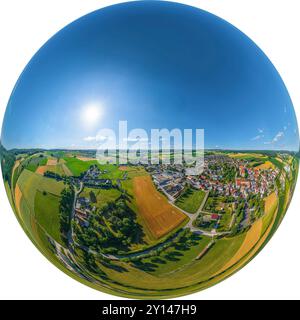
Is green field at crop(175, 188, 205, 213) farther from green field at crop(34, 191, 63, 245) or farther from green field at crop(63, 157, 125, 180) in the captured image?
green field at crop(34, 191, 63, 245)

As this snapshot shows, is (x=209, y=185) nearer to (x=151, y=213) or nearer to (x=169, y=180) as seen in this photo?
(x=169, y=180)

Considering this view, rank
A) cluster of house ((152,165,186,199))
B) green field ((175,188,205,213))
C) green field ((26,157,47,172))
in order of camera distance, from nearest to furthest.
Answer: cluster of house ((152,165,186,199)) < green field ((175,188,205,213)) < green field ((26,157,47,172))

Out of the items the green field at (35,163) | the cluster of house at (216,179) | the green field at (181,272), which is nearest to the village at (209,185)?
the cluster of house at (216,179)

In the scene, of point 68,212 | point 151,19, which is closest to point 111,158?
point 68,212

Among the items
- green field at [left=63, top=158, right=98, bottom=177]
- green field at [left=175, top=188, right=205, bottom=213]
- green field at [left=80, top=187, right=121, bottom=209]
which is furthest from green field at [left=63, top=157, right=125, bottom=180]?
green field at [left=175, top=188, right=205, bottom=213]

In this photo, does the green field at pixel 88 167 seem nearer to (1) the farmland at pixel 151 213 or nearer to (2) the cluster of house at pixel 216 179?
(1) the farmland at pixel 151 213

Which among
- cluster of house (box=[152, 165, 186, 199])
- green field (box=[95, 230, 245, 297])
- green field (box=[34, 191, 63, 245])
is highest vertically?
cluster of house (box=[152, 165, 186, 199])

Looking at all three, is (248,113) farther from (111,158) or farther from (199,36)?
(111,158)
